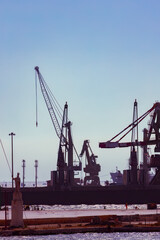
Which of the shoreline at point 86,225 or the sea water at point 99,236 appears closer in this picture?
the sea water at point 99,236

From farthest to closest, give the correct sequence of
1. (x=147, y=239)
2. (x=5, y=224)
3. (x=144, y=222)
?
(x=144, y=222), (x=5, y=224), (x=147, y=239)

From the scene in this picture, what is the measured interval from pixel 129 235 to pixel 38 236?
1318 cm

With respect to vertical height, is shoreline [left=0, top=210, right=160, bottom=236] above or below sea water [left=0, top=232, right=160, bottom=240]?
above

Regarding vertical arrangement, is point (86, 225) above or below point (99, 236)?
above

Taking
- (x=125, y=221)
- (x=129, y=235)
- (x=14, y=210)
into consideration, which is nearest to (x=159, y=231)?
(x=129, y=235)

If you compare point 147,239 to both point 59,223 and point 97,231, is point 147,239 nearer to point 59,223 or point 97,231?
Answer: point 97,231

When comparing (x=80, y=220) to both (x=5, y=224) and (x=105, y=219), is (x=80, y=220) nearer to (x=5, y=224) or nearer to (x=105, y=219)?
(x=105, y=219)

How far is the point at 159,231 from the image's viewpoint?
10550cm

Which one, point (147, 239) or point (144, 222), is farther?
point (144, 222)

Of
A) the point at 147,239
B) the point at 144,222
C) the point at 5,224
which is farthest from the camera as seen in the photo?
the point at 144,222

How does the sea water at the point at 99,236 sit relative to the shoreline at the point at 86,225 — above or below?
below

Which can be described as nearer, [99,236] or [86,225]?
[99,236]

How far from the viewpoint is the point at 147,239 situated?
9762 cm

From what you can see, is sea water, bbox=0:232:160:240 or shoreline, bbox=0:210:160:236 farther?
shoreline, bbox=0:210:160:236
